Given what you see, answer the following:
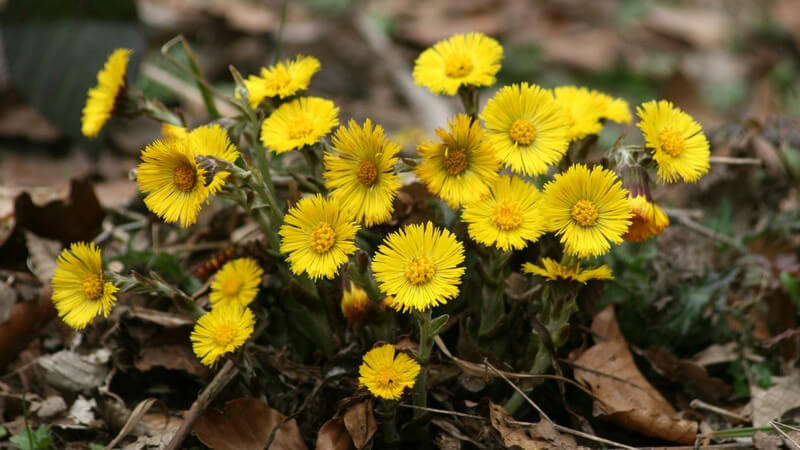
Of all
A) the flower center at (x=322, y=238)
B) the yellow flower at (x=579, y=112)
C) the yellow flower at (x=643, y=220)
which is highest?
the yellow flower at (x=579, y=112)

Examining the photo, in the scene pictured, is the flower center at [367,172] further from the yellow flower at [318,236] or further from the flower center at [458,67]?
the flower center at [458,67]

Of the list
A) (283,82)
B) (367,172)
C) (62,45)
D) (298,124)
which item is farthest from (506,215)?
(62,45)

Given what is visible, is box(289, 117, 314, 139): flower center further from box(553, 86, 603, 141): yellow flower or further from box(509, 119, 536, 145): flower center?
box(553, 86, 603, 141): yellow flower

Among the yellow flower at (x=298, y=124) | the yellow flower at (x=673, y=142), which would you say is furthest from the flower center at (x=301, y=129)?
the yellow flower at (x=673, y=142)

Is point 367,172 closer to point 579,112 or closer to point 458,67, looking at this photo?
point 458,67

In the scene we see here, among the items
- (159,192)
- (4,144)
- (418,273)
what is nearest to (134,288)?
(159,192)

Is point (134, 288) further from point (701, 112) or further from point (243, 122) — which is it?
point (701, 112)
